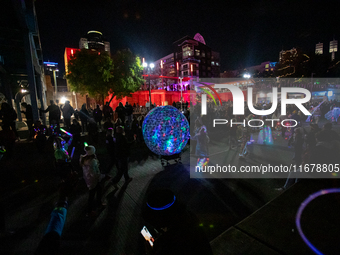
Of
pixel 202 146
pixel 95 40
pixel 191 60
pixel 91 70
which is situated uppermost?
pixel 95 40

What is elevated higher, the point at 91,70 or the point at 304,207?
the point at 91,70

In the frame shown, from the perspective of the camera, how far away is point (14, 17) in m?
8.85

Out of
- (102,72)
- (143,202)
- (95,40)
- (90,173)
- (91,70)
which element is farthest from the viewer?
(95,40)

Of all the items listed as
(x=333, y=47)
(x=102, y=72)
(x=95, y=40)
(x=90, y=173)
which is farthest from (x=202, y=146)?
(x=95, y=40)

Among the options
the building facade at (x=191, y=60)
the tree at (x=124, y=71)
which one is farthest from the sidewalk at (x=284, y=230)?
the building facade at (x=191, y=60)

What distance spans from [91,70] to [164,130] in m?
Answer: 17.4

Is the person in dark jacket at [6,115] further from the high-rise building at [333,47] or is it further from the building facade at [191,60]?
the high-rise building at [333,47]

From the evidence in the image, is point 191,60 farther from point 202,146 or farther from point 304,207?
point 304,207

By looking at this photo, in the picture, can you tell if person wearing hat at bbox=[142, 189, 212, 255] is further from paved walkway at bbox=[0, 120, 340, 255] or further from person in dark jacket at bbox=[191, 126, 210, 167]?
person in dark jacket at bbox=[191, 126, 210, 167]

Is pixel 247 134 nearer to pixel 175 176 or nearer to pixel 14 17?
pixel 175 176

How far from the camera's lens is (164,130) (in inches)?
198

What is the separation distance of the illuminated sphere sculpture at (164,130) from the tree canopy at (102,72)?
52.3 ft

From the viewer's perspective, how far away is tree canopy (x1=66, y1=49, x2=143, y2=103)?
60.7ft

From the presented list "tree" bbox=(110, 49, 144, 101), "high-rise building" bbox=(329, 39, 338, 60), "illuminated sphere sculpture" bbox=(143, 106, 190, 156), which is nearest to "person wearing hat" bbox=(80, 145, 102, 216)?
"illuminated sphere sculpture" bbox=(143, 106, 190, 156)
